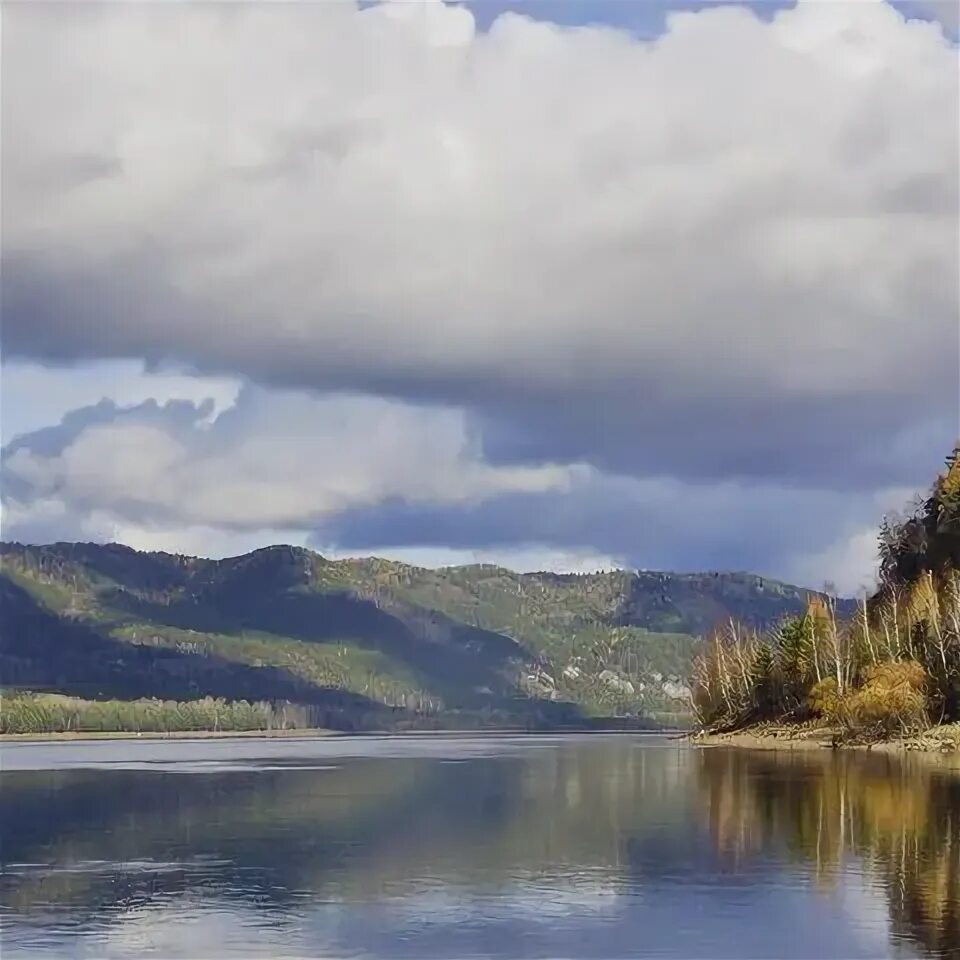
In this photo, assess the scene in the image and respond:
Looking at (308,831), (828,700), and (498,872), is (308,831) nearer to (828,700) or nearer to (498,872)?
(498,872)

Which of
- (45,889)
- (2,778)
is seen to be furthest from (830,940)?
(2,778)

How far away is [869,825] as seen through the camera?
262 ft

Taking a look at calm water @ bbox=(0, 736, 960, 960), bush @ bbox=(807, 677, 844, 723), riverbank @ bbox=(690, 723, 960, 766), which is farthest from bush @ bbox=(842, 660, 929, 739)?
calm water @ bbox=(0, 736, 960, 960)

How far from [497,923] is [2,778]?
133 meters

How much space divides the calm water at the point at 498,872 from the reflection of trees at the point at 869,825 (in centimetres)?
21

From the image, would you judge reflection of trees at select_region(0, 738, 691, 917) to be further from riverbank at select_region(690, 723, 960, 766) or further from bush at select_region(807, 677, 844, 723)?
bush at select_region(807, 677, 844, 723)

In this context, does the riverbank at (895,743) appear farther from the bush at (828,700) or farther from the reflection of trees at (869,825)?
the reflection of trees at (869,825)

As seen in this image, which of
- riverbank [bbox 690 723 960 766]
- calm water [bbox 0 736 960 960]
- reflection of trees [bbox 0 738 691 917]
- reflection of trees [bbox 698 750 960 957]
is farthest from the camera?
Result: riverbank [bbox 690 723 960 766]

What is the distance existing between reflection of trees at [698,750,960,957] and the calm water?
207mm

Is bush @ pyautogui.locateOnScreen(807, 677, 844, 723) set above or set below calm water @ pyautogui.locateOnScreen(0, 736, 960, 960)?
above

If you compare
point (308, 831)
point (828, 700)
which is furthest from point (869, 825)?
point (828, 700)

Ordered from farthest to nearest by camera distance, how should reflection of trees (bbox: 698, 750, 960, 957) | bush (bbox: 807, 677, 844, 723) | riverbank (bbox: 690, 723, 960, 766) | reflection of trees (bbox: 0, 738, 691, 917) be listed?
bush (bbox: 807, 677, 844, 723)
riverbank (bbox: 690, 723, 960, 766)
reflection of trees (bbox: 0, 738, 691, 917)
reflection of trees (bbox: 698, 750, 960, 957)

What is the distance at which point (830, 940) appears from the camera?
4716 cm

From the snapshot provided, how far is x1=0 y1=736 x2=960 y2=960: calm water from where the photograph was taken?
4834 centimetres
